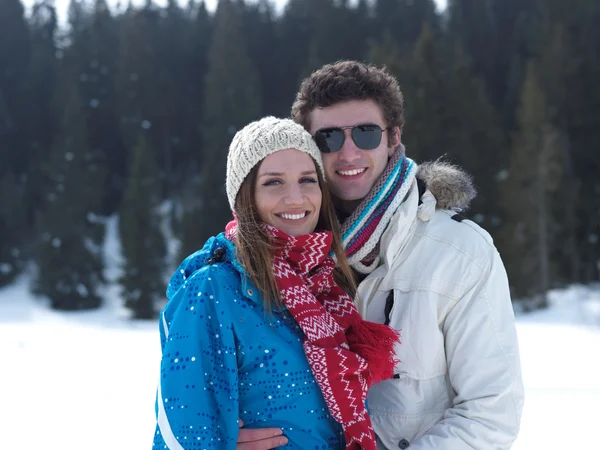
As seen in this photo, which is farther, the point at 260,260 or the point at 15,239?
the point at 15,239

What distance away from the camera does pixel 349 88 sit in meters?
2.89

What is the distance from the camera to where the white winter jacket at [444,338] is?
101 inches

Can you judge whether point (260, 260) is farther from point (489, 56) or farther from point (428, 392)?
point (489, 56)

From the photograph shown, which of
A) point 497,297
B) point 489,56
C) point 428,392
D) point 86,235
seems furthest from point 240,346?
point 489,56

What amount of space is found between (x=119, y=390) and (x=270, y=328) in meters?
5.95

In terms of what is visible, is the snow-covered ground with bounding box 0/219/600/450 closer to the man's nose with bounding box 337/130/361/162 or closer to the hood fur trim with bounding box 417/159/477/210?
the hood fur trim with bounding box 417/159/477/210

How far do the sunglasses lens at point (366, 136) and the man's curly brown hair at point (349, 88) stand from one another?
4.7 inches

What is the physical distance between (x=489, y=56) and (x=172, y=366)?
1378 inches

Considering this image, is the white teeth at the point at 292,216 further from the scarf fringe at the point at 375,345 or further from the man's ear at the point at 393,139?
the man's ear at the point at 393,139

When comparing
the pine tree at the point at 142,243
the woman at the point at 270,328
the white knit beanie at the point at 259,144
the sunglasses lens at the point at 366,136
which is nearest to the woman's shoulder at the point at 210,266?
the woman at the point at 270,328

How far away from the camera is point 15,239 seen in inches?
1151

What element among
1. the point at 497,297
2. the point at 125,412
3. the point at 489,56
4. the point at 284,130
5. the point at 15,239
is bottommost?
the point at 15,239

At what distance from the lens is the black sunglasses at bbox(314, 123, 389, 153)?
2.92 metres

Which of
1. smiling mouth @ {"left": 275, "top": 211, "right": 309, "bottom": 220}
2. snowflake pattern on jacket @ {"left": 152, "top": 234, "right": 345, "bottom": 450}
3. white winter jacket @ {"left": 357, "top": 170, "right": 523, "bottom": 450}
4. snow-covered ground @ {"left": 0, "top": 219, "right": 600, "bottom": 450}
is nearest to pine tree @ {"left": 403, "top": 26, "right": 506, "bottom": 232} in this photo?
snow-covered ground @ {"left": 0, "top": 219, "right": 600, "bottom": 450}
